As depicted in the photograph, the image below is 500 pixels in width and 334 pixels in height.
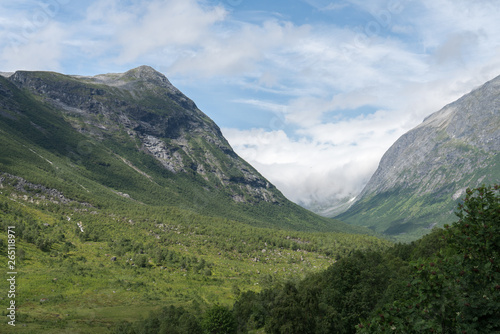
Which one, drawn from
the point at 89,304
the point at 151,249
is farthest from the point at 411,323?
the point at 151,249

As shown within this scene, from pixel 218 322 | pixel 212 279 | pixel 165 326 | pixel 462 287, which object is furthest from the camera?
pixel 212 279

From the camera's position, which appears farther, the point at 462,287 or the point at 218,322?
the point at 218,322

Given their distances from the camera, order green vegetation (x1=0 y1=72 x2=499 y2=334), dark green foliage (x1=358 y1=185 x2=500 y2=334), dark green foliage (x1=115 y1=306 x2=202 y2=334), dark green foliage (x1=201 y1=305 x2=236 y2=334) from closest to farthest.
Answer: dark green foliage (x1=358 y1=185 x2=500 y2=334) < green vegetation (x1=0 y1=72 x2=499 y2=334) < dark green foliage (x1=115 y1=306 x2=202 y2=334) < dark green foliage (x1=201 y1=305 x2=236 y2=334)

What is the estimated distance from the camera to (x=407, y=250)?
427ft

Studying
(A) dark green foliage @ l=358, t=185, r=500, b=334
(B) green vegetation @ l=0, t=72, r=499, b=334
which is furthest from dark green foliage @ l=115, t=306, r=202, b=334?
(A) dark green foliage @ l=358, t=185, r=500, b=334

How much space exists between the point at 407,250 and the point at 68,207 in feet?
622

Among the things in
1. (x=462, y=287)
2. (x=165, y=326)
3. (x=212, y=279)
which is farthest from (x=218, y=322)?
(x=462, y=287)

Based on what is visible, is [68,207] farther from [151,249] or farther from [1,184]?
[151,249]

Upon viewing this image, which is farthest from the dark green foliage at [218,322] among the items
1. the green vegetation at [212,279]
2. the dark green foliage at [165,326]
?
the dark green foliage at [165,326]

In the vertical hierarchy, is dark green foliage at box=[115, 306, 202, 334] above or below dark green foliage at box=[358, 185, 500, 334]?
below

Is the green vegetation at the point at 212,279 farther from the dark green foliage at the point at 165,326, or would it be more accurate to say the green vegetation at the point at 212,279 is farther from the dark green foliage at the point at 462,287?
the dark green foliage at the point at 165,326

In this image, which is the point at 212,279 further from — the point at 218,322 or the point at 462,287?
the point at 462,287

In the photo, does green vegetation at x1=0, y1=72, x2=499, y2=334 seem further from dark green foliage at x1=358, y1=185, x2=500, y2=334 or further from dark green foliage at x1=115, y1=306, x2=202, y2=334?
dark green foliage at x1=115, y1=306, x2=202, y2=334

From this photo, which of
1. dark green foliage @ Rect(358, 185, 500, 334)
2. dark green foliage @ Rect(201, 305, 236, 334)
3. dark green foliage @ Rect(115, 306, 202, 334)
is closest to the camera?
dark green foliage @ Rect(358, 185, 500, 334)
